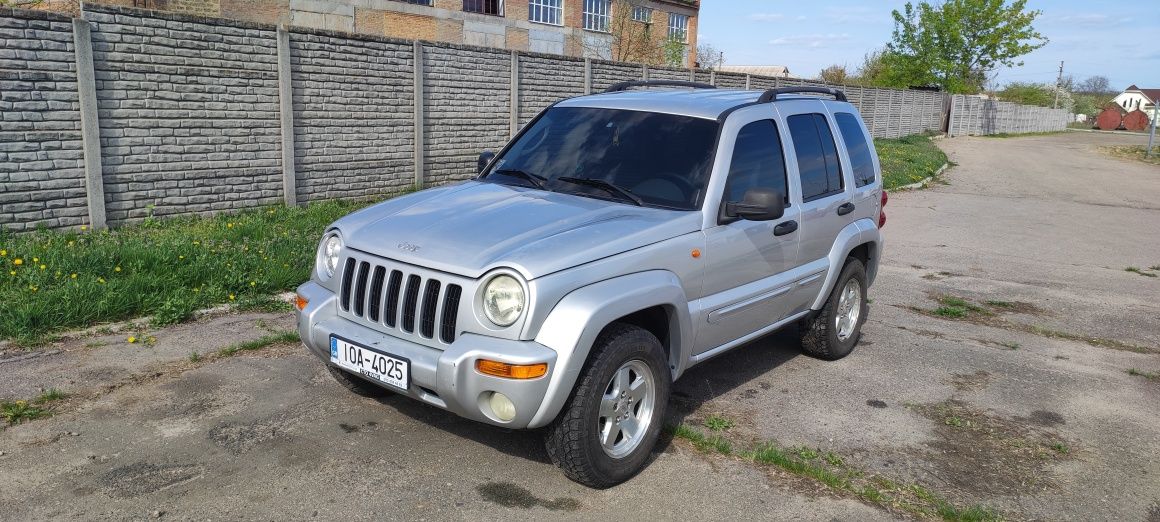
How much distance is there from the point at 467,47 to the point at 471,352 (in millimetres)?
9742

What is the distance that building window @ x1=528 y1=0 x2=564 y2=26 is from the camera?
108ft

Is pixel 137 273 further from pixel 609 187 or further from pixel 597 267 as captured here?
pixel 597 267

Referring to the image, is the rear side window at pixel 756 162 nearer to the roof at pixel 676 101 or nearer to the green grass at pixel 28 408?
the roof at pixel 676 101

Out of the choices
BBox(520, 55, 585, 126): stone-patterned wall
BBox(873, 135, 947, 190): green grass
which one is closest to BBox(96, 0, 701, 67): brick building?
BBox(873, 135, 947, 190): green grass

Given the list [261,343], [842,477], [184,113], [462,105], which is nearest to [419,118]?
[462,105]

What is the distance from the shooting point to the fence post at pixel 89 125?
8523 millimetres

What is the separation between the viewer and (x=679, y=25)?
134ft

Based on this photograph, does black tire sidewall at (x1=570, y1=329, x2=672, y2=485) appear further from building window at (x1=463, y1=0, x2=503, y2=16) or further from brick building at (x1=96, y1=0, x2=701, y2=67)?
building window at (x1=463, y1=0, x2=503, y2=16)

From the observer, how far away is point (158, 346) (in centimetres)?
584

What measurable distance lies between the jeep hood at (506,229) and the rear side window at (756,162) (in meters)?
0.51

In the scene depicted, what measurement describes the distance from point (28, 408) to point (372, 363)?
6.97 feet

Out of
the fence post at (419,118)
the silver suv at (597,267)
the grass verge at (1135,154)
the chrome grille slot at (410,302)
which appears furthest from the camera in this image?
the grass verge at (1135,154)

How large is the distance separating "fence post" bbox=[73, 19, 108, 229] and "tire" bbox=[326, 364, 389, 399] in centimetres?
524

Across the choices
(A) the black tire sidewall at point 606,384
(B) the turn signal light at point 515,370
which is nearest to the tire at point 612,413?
A: (A) the black tire sidewall at point 606,384
